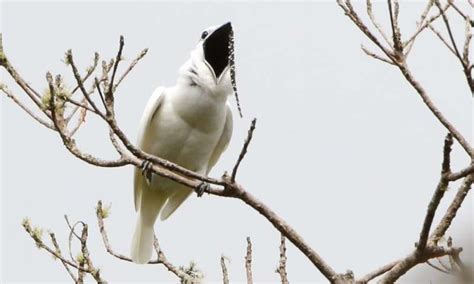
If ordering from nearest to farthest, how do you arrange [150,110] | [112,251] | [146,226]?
[112,251], [150,110], [146,226]

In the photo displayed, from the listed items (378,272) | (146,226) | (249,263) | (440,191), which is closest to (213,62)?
(146,226)

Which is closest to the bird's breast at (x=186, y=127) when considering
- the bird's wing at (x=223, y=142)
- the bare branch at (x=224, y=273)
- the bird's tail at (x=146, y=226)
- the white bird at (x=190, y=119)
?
the white bird at (x=190, y=119)

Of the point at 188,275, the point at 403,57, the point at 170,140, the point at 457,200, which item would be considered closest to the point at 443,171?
the point at 457,200

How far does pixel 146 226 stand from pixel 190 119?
0.89m

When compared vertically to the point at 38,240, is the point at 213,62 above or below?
above

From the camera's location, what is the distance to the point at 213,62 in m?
3.99

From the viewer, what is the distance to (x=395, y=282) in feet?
7.72

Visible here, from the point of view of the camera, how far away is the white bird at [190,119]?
Answer: 3.98 metres

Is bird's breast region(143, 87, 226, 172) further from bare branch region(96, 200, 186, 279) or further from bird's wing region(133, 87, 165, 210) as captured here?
bare branch region(96, 200, 186, 279)

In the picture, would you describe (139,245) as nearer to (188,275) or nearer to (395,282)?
(188,275)

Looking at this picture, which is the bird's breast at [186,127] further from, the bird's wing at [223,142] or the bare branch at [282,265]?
the bare branch at [282,265]

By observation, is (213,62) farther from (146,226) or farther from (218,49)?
(146,226)

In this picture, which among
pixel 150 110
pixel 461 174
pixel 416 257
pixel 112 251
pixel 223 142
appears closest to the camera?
pixel 461 174

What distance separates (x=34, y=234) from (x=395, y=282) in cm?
153
